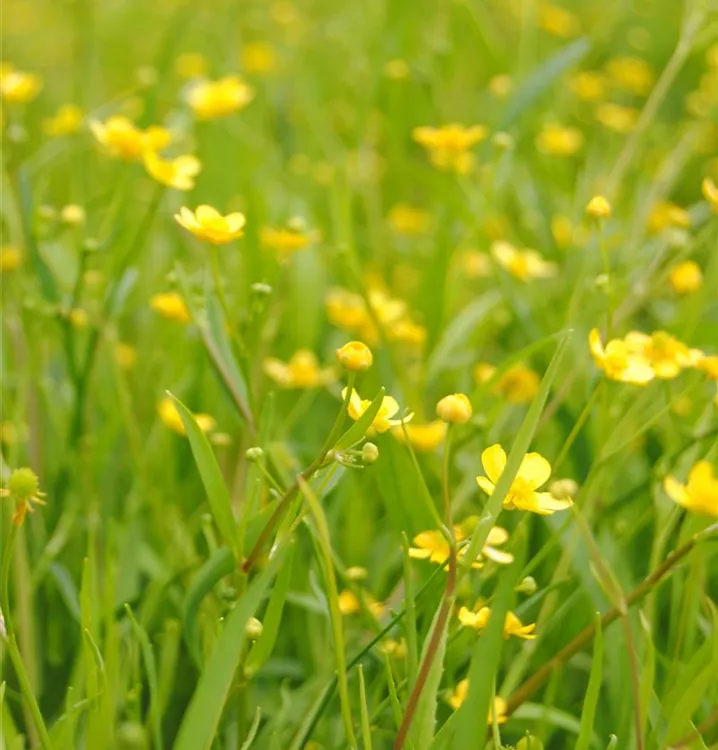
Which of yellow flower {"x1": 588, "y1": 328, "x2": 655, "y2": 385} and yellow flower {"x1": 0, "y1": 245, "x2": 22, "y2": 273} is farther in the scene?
yellow flower {"x1": 0, "y1": 245, "x2": 22, "y2": 273}

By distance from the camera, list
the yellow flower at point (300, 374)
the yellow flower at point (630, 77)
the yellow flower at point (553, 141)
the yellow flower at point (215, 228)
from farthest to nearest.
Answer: the yellow flower at point (630, 77)
the yellow flower at point (553, 141)
the yellow flower at point (300, 374)
the yellow flower at point (215, 228)

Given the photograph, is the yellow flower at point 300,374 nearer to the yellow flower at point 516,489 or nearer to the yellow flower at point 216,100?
the yellow flower at point 216,100

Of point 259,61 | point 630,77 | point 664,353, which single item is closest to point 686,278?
point 664,353


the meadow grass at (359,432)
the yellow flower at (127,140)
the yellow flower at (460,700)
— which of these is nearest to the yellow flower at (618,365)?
the meadow grass at (359,432)

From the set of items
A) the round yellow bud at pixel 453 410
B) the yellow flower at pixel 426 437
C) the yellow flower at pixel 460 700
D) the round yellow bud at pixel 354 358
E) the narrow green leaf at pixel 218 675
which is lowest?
the yellow flower at pixel 460 700

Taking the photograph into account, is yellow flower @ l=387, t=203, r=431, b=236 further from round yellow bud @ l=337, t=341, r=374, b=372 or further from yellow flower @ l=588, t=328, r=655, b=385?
round yellow bud @ l=337, t=341, r=374, b=372

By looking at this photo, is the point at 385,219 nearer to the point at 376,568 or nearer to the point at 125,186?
the point at 125,186

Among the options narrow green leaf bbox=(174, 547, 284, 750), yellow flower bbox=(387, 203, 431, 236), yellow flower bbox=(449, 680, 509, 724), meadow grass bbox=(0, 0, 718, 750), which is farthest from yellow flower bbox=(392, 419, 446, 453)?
yellow flower bbox=(387, 203, 431, 236)
